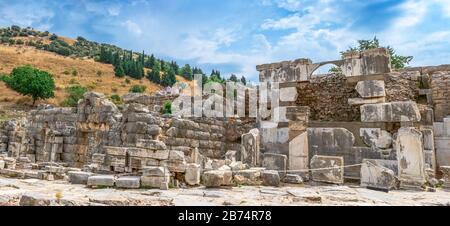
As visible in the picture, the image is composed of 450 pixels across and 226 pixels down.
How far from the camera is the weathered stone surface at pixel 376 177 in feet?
22.9

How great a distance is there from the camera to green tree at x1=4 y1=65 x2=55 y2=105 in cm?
4084

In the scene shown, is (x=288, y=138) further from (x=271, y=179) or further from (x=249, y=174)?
(x=249, y=174)

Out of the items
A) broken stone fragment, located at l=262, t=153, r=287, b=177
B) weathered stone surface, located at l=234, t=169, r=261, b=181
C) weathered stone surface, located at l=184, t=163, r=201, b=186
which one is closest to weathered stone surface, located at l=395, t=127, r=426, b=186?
broken stone fragment, located at l=262, t=153, r=287, b=177

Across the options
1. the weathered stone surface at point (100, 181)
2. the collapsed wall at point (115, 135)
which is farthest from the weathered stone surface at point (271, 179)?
the weathered stone surface at point (100, 181)

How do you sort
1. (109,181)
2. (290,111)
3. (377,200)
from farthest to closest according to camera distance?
(290,111) < (109,181) < (377,200)

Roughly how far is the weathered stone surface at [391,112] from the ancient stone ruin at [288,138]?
3 cm

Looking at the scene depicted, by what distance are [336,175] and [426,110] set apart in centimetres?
501

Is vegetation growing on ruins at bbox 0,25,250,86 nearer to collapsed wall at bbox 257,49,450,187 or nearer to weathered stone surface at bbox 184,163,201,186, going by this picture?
collapsed wall at bbox 257,49,450,187

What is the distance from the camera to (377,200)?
17.7 ft

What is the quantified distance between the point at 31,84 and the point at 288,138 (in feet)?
136

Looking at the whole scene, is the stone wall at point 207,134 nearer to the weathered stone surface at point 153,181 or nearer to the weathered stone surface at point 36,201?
the weathered stone surface at point 153,181

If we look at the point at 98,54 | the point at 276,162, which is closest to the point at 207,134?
the point at 276,162
